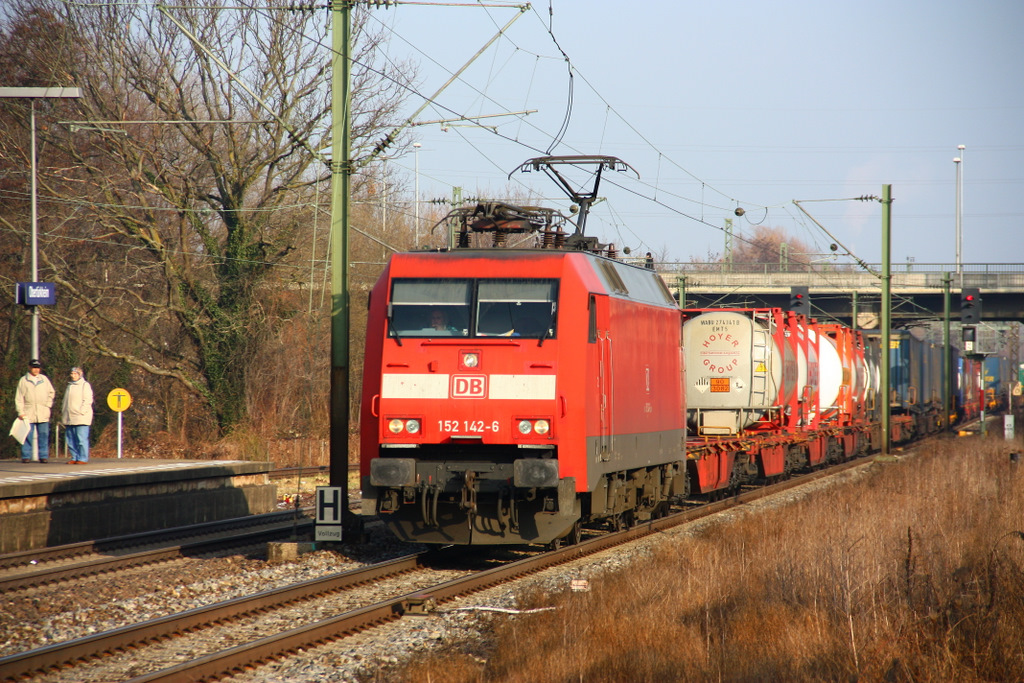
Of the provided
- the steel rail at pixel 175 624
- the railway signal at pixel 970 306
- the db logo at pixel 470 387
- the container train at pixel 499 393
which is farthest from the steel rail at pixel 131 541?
the railway signal at pixel 970 306

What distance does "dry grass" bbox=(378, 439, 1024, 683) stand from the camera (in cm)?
660

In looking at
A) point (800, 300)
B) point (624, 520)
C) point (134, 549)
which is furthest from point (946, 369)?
point (134, 549)

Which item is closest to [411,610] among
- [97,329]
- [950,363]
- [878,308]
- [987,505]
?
[987,505]

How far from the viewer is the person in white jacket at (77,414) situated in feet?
59.9

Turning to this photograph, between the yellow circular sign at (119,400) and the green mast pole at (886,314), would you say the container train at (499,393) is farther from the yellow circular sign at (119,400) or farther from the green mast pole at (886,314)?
the green mast pole at (886,314)

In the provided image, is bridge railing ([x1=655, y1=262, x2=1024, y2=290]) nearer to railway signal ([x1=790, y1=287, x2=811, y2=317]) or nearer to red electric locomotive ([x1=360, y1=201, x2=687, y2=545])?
railway signal ([x1=790, y1=287, x2=811, y2=317])

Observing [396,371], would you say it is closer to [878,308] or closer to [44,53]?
[44,53]

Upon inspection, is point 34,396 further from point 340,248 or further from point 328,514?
point 328,514

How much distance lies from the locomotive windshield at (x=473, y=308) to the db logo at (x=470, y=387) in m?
0.50

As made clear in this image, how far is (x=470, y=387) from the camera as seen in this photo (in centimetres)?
1122

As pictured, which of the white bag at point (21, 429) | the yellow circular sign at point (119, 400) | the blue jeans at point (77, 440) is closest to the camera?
the white bag at point (21, 429)

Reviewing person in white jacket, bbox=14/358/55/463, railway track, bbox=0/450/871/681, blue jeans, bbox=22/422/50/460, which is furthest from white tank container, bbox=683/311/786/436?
blue jeans, bbox=22/422/50/460

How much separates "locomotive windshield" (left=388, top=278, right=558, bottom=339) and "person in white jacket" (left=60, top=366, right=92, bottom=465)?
895 centimetres

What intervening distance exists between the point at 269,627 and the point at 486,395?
11.0 feet
